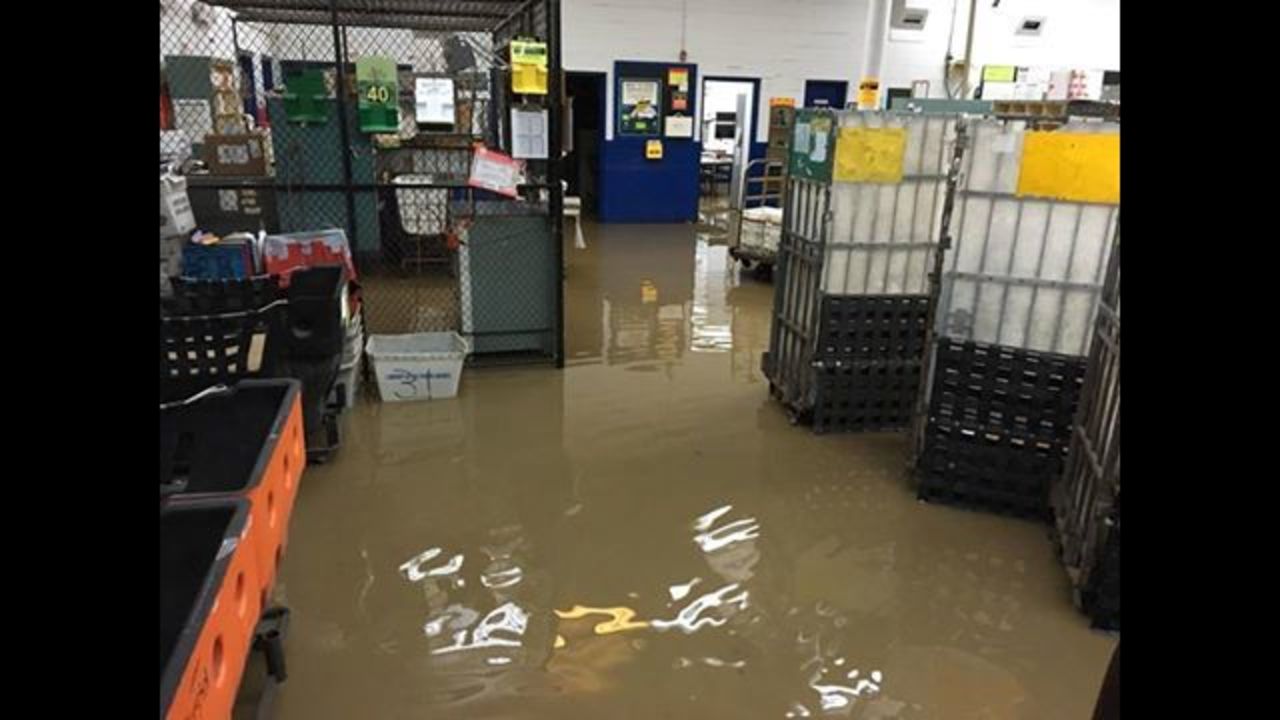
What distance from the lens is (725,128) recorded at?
16.1m

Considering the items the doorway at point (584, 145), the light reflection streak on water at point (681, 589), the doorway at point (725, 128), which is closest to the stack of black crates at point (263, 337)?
the light reflection streak on water at point (681, 589)

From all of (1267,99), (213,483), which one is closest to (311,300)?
(213,483)

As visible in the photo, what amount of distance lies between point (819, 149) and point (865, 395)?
1373mm

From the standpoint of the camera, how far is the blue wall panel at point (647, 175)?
11.6 meters

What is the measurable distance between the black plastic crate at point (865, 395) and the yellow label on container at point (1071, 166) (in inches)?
54.4

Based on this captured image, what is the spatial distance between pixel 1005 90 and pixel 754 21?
13.0 feet

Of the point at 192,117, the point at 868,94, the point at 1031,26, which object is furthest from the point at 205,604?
the point at 1031,26

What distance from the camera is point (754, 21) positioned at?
12180 millimetres

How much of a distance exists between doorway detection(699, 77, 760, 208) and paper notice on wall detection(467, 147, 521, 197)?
6999mm

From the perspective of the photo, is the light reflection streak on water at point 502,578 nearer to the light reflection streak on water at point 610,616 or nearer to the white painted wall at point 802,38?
the light reflection streak on water at point 610,616

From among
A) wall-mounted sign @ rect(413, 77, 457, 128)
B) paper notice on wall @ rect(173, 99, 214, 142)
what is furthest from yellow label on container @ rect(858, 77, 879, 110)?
paper notice on wall @ rect(173, 99, 214, 142)

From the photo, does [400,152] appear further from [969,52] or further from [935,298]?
[969,52]

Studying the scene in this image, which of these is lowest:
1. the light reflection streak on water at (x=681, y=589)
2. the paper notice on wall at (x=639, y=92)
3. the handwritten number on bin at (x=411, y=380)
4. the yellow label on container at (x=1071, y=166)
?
the light reflection streak on water at (x=681, y=589)

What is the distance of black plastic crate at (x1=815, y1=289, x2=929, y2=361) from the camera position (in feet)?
14.2
